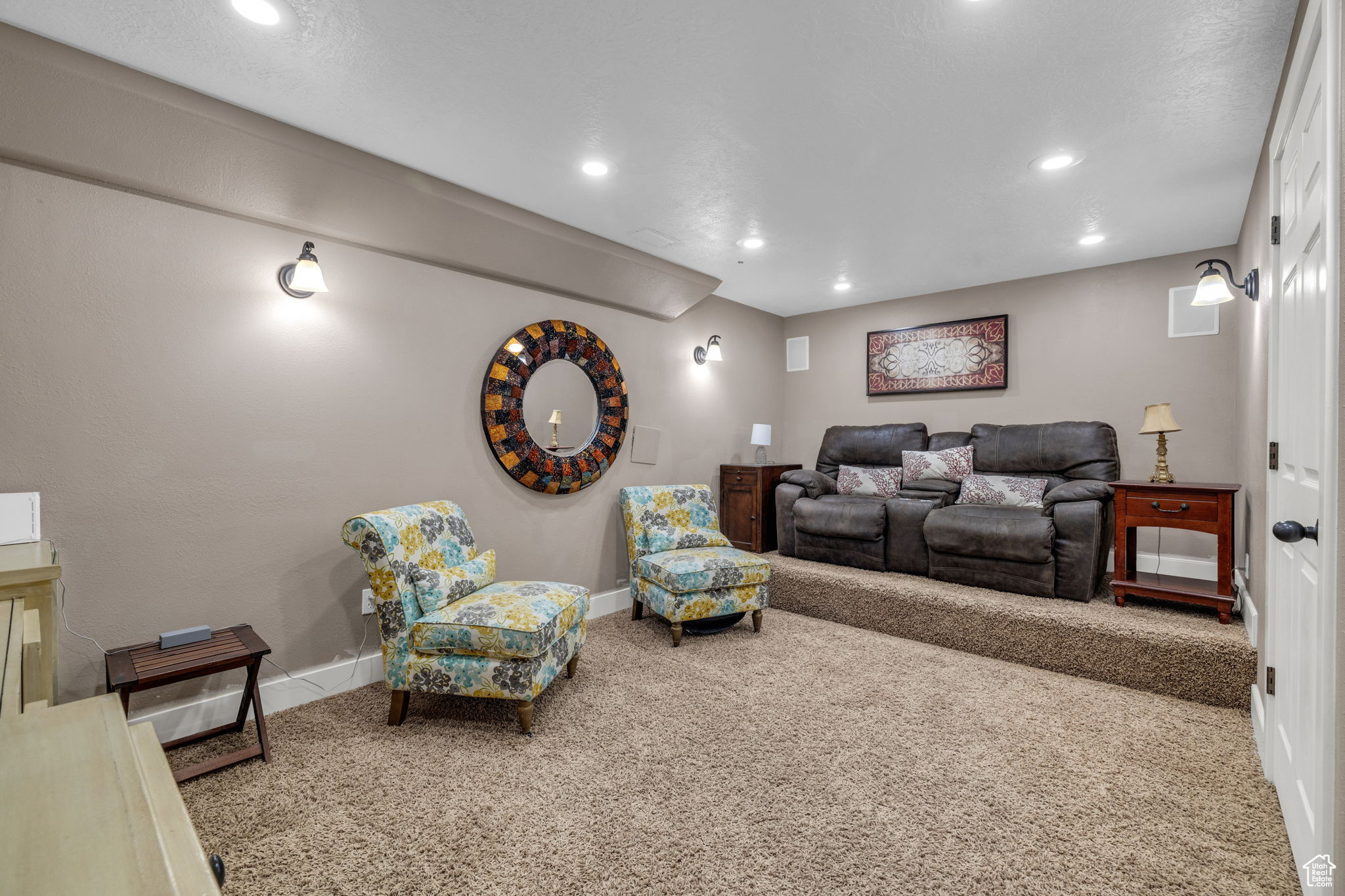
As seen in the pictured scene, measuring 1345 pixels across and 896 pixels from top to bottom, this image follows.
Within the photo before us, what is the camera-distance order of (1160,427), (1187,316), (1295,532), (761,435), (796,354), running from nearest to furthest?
1. (1295,532)
2. (1160,427)
3. (1187,316)
4. (761,435)
5. (796,354)

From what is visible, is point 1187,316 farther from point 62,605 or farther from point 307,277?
point 62,605

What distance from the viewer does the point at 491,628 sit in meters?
2.25

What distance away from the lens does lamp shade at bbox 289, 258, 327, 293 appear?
2.33m

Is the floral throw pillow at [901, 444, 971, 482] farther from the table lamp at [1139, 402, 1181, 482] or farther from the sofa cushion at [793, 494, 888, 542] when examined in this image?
the table lamp at [1139, 402, 1181, 482]

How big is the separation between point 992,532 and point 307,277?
3.58m

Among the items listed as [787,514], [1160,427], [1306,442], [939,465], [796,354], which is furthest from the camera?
[796,354]

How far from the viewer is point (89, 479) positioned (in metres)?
2.05

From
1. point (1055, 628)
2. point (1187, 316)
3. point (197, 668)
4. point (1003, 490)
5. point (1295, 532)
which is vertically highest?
point (1187, 316)

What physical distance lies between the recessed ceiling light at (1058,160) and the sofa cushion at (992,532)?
180 centimetres

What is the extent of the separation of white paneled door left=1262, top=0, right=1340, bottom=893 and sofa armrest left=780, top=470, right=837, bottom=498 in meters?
2.48

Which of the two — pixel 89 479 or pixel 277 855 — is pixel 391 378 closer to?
pixel 89 479

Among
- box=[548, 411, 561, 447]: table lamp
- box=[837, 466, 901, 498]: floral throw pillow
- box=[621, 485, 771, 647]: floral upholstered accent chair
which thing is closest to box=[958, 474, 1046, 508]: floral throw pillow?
box=[837, 466, 901, 498]: floral throw pillow

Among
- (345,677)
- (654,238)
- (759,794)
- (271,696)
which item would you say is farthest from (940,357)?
(271,696)

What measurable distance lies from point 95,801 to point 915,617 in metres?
3.39
